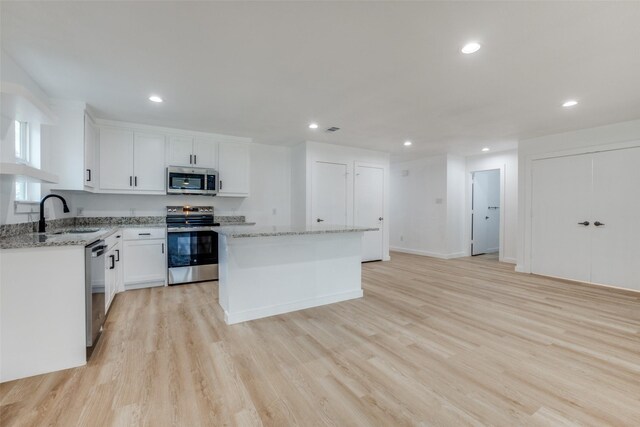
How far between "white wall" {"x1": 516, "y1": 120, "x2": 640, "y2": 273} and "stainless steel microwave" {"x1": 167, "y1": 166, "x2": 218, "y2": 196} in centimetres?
553

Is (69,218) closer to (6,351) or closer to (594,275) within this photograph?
(6,351)

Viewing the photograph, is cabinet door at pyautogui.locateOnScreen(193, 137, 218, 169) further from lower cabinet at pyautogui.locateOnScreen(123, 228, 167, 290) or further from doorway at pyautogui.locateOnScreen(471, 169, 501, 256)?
doorway at pyautogui.locateOnScreen(471, 169, 501, 256)

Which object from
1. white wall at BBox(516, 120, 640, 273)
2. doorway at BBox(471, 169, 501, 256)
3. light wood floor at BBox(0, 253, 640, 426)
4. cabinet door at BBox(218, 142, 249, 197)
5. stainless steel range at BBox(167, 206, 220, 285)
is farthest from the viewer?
doorway at BBox(471, 169, 501, 256)

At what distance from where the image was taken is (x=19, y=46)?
224 cm

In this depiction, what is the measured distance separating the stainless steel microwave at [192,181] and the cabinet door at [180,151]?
0.47 feet

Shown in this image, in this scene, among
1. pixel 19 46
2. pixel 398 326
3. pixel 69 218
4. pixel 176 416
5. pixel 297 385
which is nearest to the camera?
pixel 176 416

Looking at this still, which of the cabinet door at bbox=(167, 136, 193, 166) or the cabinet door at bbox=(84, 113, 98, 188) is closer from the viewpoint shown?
the cabinet door at bbox=(84, 113, 98, 188)

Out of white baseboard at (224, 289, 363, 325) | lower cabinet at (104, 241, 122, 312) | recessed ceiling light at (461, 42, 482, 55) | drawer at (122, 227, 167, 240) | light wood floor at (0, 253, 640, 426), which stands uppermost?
recessed ceiling light at (461, 42, 482, 55)

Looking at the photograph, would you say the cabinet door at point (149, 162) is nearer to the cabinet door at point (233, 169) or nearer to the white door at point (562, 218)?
the cabinet door at point (233, 169)

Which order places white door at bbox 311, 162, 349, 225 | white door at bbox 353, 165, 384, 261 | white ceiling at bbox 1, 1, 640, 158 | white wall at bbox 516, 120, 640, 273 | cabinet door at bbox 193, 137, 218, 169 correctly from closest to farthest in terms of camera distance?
white ceiling at bbox 1, 1, 640, 158 < white wall at bbox 516, 120, 640, 273 < cabinet door at bbox 193, 137, 218, 169 < white door at bbox 311, 162, 349, 225 < white door at bbox 353, 165, 384, 261

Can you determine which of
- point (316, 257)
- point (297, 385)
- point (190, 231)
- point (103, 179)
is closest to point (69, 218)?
point (103, 179)

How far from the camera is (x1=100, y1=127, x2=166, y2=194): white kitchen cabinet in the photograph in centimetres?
413

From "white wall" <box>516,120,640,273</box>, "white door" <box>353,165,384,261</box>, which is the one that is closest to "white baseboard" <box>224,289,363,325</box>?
"white door" <box>353,165,384,261</box>

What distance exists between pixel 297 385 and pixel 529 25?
9.56 ft
